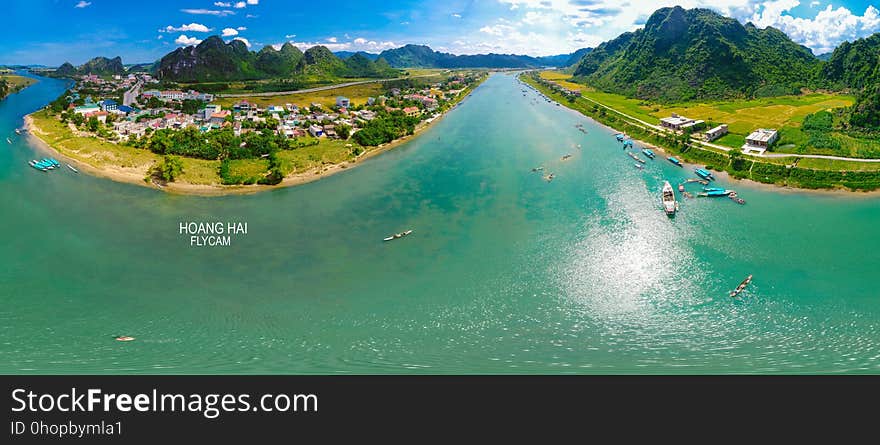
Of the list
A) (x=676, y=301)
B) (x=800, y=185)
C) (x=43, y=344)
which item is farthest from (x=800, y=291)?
(x=43, y=344)

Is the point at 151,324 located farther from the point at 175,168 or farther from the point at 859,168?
the point at 859,168

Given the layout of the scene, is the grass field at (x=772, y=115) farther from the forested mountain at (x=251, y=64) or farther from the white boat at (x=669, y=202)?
the forested mountain at (x=251, y=64)

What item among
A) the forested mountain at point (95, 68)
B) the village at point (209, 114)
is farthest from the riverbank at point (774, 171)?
the forested mountain at point (95, 68)

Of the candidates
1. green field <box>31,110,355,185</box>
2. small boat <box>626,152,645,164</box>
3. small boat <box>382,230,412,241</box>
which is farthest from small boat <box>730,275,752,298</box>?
green field <box>31,110,355,185</box>

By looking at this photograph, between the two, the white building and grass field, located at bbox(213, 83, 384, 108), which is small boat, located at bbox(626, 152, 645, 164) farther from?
grass field, located at bbox(213, 83, 384, 108)

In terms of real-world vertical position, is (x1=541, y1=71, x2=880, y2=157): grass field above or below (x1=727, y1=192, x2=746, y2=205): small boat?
above

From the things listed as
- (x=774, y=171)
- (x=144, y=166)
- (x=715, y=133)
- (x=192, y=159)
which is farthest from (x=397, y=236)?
(x=715, y=133)
